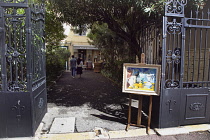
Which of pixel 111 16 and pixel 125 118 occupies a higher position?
pixel 111 16

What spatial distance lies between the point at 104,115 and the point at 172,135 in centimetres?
175

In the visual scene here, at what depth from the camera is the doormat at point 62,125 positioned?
325cm

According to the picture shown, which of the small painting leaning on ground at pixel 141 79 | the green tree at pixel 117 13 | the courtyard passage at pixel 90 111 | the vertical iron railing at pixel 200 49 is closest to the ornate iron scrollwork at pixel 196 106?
the vertical iron railing at pixel 200 49

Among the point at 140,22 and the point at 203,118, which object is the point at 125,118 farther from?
the point at 140,22

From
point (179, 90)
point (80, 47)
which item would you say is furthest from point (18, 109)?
point (80, 47)

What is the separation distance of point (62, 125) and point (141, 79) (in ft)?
6.99

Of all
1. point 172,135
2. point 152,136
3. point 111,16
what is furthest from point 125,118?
point 111,16

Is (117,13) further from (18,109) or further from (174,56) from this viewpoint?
(18,109)

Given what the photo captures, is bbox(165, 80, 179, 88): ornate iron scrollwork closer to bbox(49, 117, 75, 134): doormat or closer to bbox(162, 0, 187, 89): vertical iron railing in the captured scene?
bbox(162, 0, 187, 89): vertical iron railing

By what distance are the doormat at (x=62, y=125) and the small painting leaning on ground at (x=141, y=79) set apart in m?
1.51

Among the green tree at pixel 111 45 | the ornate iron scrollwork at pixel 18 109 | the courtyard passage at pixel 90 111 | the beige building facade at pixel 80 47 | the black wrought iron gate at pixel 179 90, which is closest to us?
the ornate iron scrollwork at pixel 18 109

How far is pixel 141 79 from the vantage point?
322cm

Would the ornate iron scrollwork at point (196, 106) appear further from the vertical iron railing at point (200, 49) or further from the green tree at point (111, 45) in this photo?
the green tree at point (111, 45)

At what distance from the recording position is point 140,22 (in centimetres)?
570
